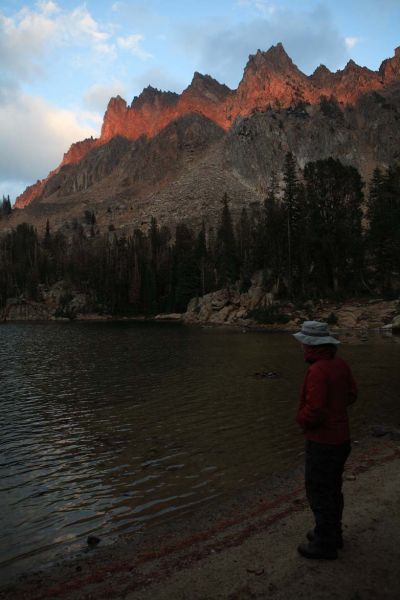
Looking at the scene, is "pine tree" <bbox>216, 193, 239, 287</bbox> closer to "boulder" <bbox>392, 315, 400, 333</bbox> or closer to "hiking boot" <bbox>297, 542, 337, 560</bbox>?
"boulder" <bbox>392, 315, 400, 333</bbox>

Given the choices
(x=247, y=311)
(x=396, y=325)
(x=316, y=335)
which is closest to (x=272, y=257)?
(x=247, y=311)

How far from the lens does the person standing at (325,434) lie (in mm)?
5402

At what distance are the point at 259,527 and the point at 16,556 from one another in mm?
3878

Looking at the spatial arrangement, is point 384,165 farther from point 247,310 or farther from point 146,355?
point 146,355

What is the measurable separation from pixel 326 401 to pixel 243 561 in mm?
2413

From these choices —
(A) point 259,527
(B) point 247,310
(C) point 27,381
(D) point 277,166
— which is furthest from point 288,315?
(D) point 277,166

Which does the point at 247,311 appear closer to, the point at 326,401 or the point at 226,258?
the point at 226,258

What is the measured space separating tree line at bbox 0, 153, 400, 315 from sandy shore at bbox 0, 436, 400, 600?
51.7 meters

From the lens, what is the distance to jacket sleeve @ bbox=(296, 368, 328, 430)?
17.6 ft

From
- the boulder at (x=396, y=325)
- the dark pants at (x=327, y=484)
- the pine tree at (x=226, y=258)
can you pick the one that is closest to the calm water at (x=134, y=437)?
the dark pants at (x=327, y=484)

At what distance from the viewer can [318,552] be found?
536cm

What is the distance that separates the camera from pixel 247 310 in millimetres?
64750

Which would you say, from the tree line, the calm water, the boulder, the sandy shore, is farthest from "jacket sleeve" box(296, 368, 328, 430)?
the tree line

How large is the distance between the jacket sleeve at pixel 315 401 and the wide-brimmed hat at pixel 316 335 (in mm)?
409
